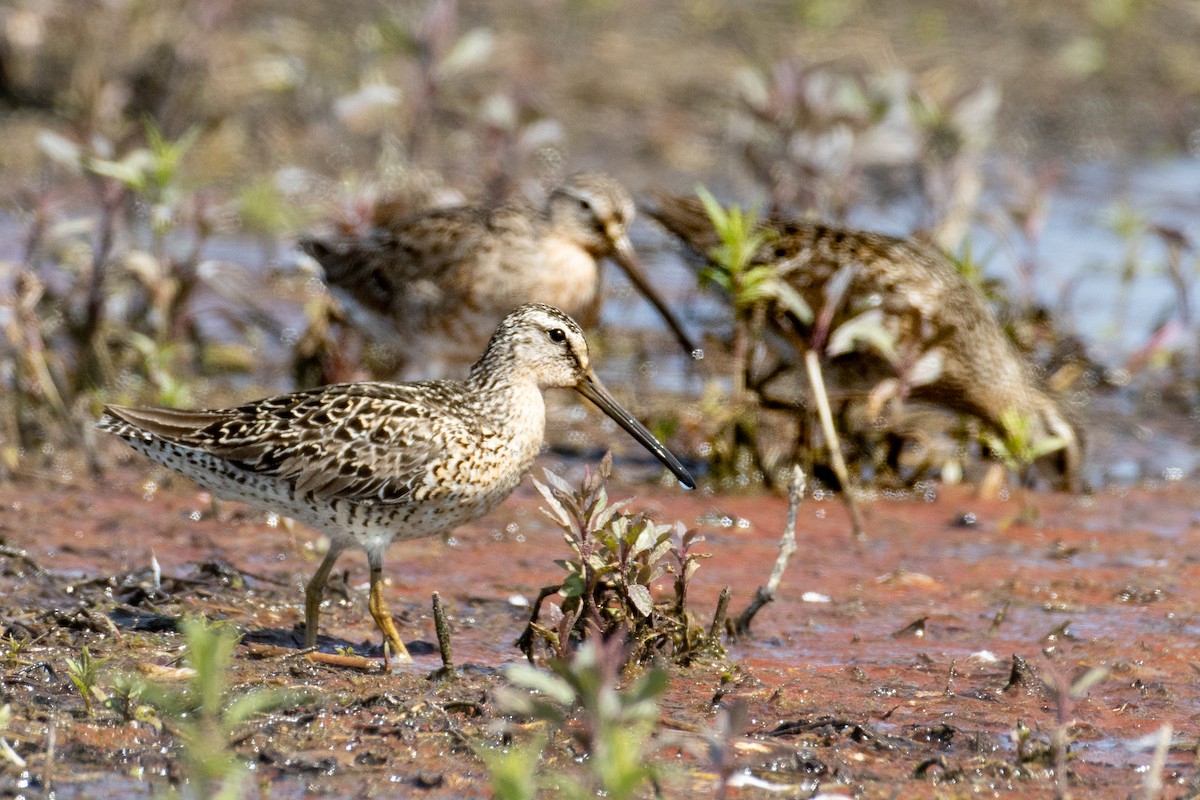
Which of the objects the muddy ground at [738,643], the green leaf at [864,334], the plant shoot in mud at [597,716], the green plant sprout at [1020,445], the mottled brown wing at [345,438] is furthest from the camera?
the green plant sprout at [1020,445]

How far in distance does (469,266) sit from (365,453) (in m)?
2.61

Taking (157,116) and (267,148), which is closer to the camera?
(157,116)

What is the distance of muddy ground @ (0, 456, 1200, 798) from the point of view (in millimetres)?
4117

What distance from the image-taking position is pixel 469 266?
7.43 meters

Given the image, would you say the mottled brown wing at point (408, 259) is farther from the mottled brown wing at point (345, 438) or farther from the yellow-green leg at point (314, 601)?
the yellow-green leg at point (314, 601)

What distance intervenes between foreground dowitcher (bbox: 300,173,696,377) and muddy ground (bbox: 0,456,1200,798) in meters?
0.96

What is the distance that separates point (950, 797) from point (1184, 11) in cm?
1329

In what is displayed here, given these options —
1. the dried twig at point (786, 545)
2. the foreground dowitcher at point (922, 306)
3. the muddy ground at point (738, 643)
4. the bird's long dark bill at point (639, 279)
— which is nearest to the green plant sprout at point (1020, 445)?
the foreground dowitcher at point (922, 306)

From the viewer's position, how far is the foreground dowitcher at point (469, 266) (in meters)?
7.46

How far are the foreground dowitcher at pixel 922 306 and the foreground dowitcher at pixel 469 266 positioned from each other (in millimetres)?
337

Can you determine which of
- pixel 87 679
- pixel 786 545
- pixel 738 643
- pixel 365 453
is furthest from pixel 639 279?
pixel 87 679

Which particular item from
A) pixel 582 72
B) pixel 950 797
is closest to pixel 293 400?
pixel 950 797

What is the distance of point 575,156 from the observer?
12.3 meters

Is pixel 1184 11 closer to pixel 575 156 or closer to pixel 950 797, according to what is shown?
pixel 575 156
